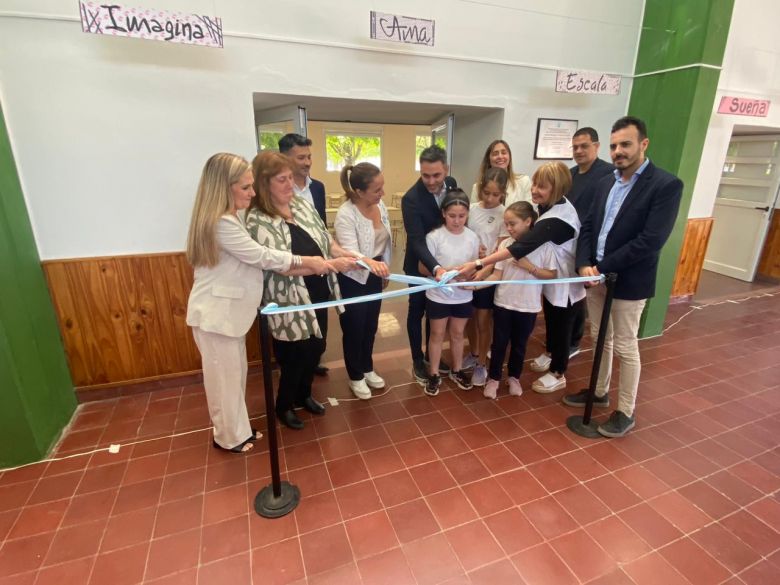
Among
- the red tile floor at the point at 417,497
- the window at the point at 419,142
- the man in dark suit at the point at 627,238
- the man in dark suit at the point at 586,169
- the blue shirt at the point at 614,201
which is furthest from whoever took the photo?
the window at the point at 419,142

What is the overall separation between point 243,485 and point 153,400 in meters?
1.23

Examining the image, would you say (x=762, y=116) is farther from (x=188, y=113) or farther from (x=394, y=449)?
(x=188, y=113)

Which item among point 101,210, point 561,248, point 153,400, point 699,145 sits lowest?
point 153,400

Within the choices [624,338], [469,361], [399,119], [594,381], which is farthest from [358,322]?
[399,119]

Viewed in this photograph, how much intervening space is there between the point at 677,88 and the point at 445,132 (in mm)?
1970

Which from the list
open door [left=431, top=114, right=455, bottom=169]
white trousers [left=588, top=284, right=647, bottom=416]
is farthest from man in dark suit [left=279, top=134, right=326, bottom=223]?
white trousers [left=588, top=284, right=647, bottom=416]

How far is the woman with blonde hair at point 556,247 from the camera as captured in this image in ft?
7.93

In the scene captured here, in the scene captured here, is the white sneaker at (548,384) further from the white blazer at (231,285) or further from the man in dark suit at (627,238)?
the white blazer at (231,285)

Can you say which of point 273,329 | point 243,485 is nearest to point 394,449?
point 243,485

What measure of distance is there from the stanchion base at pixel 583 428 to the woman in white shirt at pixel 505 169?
1.52 meters

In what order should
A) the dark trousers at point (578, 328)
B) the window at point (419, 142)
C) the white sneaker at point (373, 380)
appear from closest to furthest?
the white sneaker at point (373, 380) → the dark trousers at point (578, 328) → the window at point (419, 142)

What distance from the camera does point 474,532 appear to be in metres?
1.87

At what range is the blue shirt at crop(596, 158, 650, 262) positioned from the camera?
90.4 inches

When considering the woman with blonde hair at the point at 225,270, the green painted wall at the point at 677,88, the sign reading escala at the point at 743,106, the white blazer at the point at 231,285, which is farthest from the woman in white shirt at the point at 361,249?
the sign reading escala at the point at 743,106
